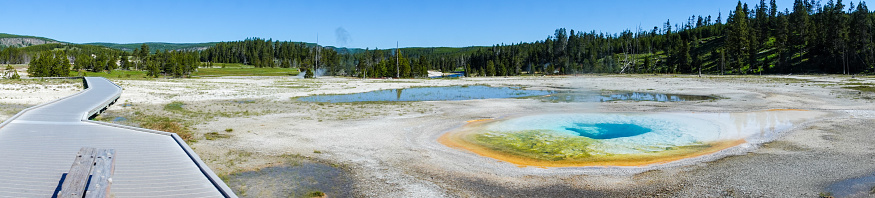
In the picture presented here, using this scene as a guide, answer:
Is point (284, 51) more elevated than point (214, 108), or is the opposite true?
point (284, 51)

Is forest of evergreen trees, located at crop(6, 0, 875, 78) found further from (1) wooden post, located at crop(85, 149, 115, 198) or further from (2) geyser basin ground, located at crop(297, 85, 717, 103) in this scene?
(1) wooden post, located at crop(85, 149, 115, 198)

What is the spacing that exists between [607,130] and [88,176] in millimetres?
16412

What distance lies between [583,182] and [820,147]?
28.6 feet

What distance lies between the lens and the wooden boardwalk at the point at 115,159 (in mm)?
7527

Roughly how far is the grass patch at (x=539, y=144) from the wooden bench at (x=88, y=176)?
968 centimetres

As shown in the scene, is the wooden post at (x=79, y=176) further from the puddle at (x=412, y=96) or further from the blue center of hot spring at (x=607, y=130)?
the puddle at (x=412, y=96)

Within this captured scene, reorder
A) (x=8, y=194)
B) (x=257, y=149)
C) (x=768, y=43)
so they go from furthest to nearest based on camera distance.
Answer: (x=768, y=43) < (x=257, y=149) < (x=8, y=194)

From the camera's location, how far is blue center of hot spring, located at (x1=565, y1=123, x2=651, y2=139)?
1694 cm

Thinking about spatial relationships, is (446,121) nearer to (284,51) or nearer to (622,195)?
(622,195)

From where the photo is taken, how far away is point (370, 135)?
16156mm

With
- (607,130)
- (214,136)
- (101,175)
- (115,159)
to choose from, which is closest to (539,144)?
(607,130)

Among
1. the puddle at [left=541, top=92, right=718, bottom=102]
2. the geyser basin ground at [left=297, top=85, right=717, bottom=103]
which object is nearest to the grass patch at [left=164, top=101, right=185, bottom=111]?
the geyser basin ground at [left=297, top=85, right=717, bottom=103]

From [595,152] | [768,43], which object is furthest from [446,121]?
[768,43]

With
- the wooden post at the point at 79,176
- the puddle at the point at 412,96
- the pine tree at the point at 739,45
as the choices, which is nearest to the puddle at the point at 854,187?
the wooden post at the point at 79,176
